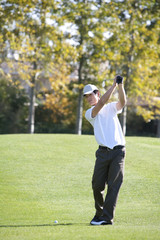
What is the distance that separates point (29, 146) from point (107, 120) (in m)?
10.0

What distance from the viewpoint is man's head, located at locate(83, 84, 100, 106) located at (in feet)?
22.3

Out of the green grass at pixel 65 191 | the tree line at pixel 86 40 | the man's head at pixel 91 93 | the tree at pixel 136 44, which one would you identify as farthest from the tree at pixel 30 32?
Result: the man's head at pixel 91 93

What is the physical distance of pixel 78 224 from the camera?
23.5 ft

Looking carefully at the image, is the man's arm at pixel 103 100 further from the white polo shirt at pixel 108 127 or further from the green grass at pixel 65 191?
the green grass at pixel 65 191

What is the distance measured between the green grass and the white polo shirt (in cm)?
132

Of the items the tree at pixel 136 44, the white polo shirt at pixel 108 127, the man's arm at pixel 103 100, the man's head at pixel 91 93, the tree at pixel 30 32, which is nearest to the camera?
the man's arm at pixel 103 100

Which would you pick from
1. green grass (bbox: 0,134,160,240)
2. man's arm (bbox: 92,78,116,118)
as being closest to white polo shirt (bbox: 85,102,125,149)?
man's arm (bbox: 92,78,116,118)

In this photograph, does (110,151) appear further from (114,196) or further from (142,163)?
(142,163)

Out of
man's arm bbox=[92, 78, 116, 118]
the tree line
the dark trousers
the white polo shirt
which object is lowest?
the dark trousers

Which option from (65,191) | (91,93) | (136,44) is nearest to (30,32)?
(136,44)

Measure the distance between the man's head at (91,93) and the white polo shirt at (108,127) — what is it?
0.22 metres

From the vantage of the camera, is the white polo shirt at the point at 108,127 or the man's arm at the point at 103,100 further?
the white polo shirt at the point at 108,127

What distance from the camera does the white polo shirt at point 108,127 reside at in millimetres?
6688

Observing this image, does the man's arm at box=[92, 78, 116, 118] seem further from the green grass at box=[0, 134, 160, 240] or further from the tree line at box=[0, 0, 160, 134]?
the tree line at box=[0, 0, 160, 134]
